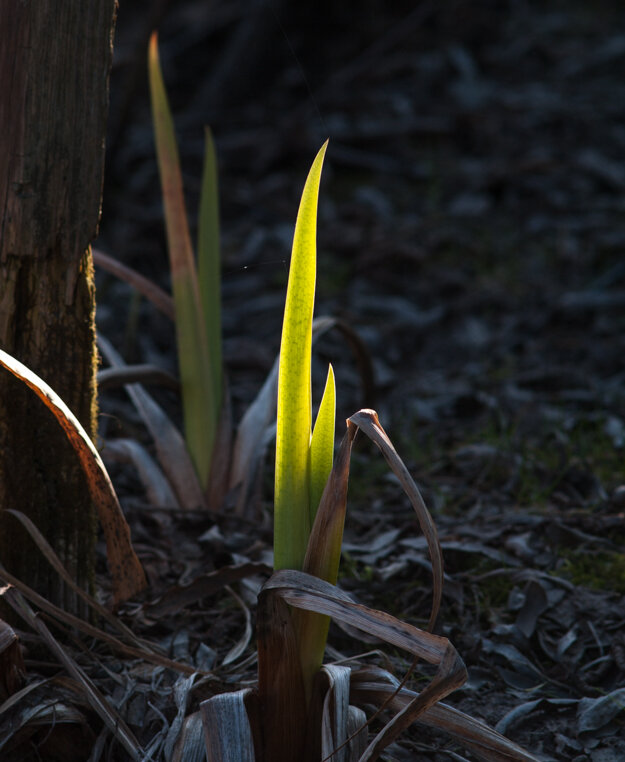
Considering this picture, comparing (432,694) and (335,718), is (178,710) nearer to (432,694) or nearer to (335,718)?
(335,718)

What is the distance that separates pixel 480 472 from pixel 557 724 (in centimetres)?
76

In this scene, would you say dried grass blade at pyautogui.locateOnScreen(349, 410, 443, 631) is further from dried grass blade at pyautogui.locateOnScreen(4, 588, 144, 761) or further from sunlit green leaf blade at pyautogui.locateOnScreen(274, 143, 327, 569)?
dried grass blade at pyautogui.locateOnScreen(4, 588, 144, 761)

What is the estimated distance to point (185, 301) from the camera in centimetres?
150

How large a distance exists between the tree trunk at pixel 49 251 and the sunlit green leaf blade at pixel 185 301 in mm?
482

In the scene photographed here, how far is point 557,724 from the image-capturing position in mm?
994

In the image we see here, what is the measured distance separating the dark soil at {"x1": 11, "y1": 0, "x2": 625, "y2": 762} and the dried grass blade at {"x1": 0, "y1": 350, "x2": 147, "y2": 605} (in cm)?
15

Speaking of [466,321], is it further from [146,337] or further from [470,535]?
[470,535]

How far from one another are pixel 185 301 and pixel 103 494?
0.64 m

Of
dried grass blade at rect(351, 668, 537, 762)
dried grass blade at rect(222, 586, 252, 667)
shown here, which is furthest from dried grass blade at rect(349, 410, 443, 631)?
dried grass blade at rect(222, 586, 252, 667)

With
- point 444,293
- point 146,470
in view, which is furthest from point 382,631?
point 444,293

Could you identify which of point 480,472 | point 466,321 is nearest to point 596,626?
point 480,472

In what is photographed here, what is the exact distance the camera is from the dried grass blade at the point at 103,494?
0.82m

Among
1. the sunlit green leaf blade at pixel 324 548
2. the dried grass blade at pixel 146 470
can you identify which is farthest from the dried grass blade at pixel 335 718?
the dried grass blade at pixel 146 470

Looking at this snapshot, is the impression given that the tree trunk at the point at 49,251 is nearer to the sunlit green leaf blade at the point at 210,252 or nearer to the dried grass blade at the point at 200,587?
the dried grass blade at the point at 200,587
